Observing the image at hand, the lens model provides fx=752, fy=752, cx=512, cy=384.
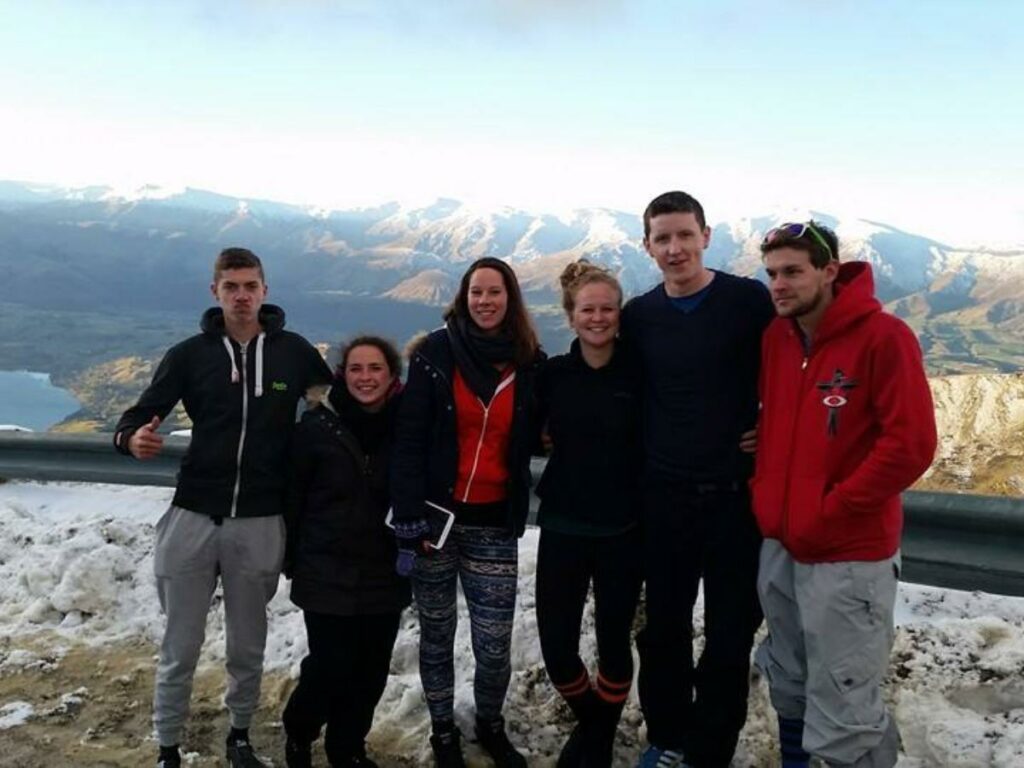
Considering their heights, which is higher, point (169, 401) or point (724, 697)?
point (169, 401)

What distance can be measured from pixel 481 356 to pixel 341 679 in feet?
5.40

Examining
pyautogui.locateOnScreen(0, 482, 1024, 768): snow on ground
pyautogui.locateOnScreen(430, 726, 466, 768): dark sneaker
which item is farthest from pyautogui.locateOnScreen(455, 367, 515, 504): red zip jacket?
pyautogui.locateOnScreen(0, 482, 1024, 768): snow on ground

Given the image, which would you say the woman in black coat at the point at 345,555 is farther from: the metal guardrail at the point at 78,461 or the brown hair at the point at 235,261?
the metal guardrail at the point at 78,461

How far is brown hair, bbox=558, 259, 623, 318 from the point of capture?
343 cm

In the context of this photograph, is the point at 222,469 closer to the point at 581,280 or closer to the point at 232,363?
the point at 232,363

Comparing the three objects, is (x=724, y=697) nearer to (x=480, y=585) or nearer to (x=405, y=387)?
(x=480, y=585)

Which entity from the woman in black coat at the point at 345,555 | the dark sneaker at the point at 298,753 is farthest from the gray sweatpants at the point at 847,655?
the dark sneaker at the point at 298,753

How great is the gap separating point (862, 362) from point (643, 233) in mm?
1102

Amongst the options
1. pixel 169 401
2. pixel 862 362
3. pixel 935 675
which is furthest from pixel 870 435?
pixel 169 401

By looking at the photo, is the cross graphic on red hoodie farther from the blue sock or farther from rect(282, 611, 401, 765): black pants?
rect(282, 611, 401, 765): black pants

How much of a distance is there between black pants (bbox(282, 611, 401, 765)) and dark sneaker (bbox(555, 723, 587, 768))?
0.95 meters

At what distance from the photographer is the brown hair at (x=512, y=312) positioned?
11.6ft

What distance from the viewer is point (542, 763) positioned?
3.76m

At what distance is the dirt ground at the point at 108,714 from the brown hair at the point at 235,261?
7.89ft
